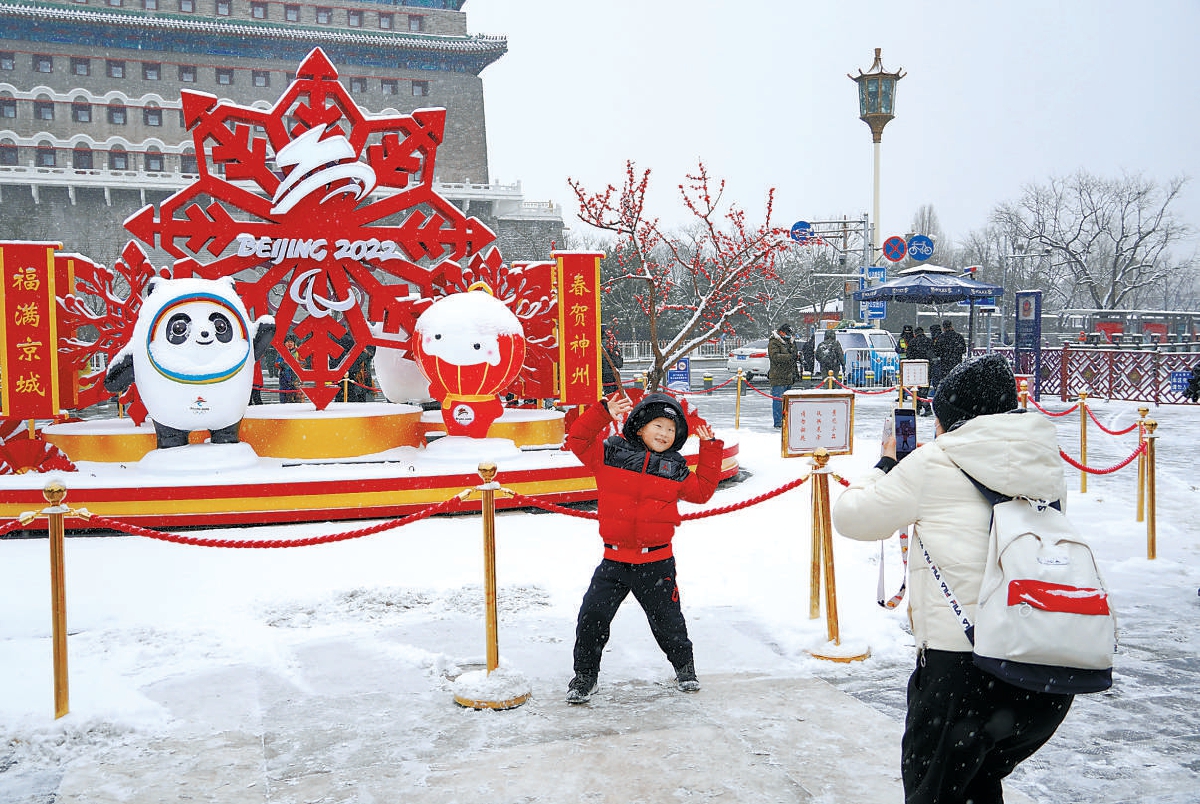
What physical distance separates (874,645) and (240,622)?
12.2ft

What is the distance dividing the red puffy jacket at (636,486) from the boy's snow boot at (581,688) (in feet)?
1.91

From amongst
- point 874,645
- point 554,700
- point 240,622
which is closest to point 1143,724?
point 874,645

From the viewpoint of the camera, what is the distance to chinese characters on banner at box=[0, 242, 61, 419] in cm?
935

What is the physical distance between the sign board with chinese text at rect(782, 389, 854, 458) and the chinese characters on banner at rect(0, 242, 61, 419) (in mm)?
7227

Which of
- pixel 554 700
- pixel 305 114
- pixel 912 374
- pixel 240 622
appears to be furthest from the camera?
pixel 912 374

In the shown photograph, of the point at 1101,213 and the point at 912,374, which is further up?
the point at 1101,213

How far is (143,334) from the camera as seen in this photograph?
8.84 m

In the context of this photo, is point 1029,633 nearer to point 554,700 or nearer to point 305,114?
point 554,700

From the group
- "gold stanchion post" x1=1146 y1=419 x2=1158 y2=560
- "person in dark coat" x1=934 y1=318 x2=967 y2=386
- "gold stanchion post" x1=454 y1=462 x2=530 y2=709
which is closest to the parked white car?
"person in dark coat" x1=934 y1=318 x2=967 y2=386

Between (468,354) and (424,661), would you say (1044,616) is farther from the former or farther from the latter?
(468,354)

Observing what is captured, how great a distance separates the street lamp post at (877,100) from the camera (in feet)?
129

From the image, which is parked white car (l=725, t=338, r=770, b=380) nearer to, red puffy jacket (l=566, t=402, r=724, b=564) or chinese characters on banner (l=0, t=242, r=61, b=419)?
chinese characters on banner (l=0, t=242, r=61, b=419)

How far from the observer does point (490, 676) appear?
474 centimetres

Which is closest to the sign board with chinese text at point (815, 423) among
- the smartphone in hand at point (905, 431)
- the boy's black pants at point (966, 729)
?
the smartphone in hand at point (905, 431)
